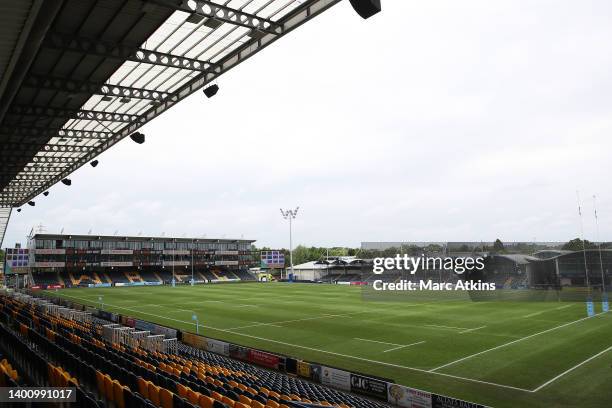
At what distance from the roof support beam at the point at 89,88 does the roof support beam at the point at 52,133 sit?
650 centimetres

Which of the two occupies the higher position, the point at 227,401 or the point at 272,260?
the point at 272,260

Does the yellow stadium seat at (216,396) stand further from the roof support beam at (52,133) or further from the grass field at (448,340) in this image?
the roof support beam at (52,133)

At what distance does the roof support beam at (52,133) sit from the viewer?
24.3 metres

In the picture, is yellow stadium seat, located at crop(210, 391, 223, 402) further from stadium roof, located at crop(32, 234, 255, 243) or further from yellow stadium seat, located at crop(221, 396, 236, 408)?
stadium roof, located at crop(32, 234, 255, 243)

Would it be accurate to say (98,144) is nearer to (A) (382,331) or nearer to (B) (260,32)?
(B) (260,32)

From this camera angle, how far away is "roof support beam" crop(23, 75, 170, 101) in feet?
59.7

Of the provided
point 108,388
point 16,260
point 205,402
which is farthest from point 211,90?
point 16,260

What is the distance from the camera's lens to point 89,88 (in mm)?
19250

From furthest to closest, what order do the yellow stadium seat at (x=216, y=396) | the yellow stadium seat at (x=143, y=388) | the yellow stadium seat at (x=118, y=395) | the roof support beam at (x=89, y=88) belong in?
the roof support beam at (x=89, y=88) → the yellow stadium seat at (x=216, y=396) → the yellow stadium seat at (x=143, y=388) → the yellow stadium seat at (x=118, y=395)

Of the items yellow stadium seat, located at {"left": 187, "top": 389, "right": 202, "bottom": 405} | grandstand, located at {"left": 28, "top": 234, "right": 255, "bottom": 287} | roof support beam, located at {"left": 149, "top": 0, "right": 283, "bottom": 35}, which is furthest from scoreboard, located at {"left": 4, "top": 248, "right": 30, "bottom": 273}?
yellow stadium seat, located at {"left": 187, "top": 389, "right": 202, "bottom": 405}

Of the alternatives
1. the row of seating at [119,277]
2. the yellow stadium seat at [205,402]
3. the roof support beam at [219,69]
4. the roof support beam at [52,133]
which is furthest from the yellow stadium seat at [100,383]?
the row of seating at [119,277]

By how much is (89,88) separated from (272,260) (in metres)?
97.2

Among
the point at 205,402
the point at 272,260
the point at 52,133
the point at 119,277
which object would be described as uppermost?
the point at 52,133

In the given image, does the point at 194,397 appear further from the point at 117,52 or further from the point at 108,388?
the point at 117,52
